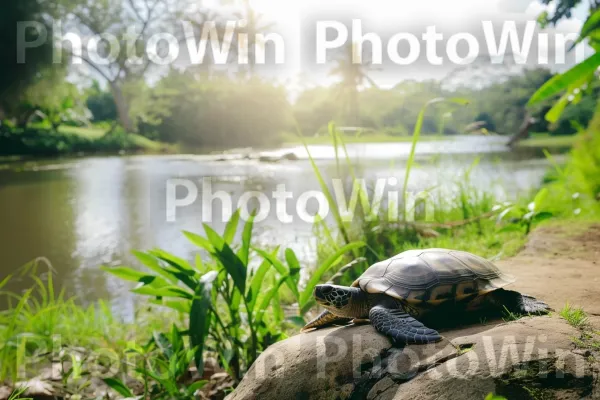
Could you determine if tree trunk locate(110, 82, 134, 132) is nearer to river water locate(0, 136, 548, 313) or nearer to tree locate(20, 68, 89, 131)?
tree locate(20, 68, 89, 131)

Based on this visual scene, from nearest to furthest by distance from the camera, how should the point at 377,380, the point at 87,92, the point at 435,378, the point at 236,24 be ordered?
the point at 435,378 → the point at 377,380 → the point at 236,24 → the point at 87,92

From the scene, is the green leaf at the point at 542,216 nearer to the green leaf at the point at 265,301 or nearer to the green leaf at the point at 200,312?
the green leaf at the point at 265,301

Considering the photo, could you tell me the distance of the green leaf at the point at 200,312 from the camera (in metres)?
2.04

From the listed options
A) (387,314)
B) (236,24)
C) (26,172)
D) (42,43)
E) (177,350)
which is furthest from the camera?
(236,24)

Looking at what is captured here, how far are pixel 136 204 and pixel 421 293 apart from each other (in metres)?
6.91

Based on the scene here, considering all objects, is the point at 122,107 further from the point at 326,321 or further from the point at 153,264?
the point at 326,321

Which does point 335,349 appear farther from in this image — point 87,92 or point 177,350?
point 87,92

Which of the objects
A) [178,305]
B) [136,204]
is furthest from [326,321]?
[136,204]

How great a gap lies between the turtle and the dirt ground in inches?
7.9

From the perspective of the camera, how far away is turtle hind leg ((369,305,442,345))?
55.3 inches

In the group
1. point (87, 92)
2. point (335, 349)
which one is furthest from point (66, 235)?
point (87, 92)

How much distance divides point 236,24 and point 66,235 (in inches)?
643

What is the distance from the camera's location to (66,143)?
16766 mm

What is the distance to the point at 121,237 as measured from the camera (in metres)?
5.75
